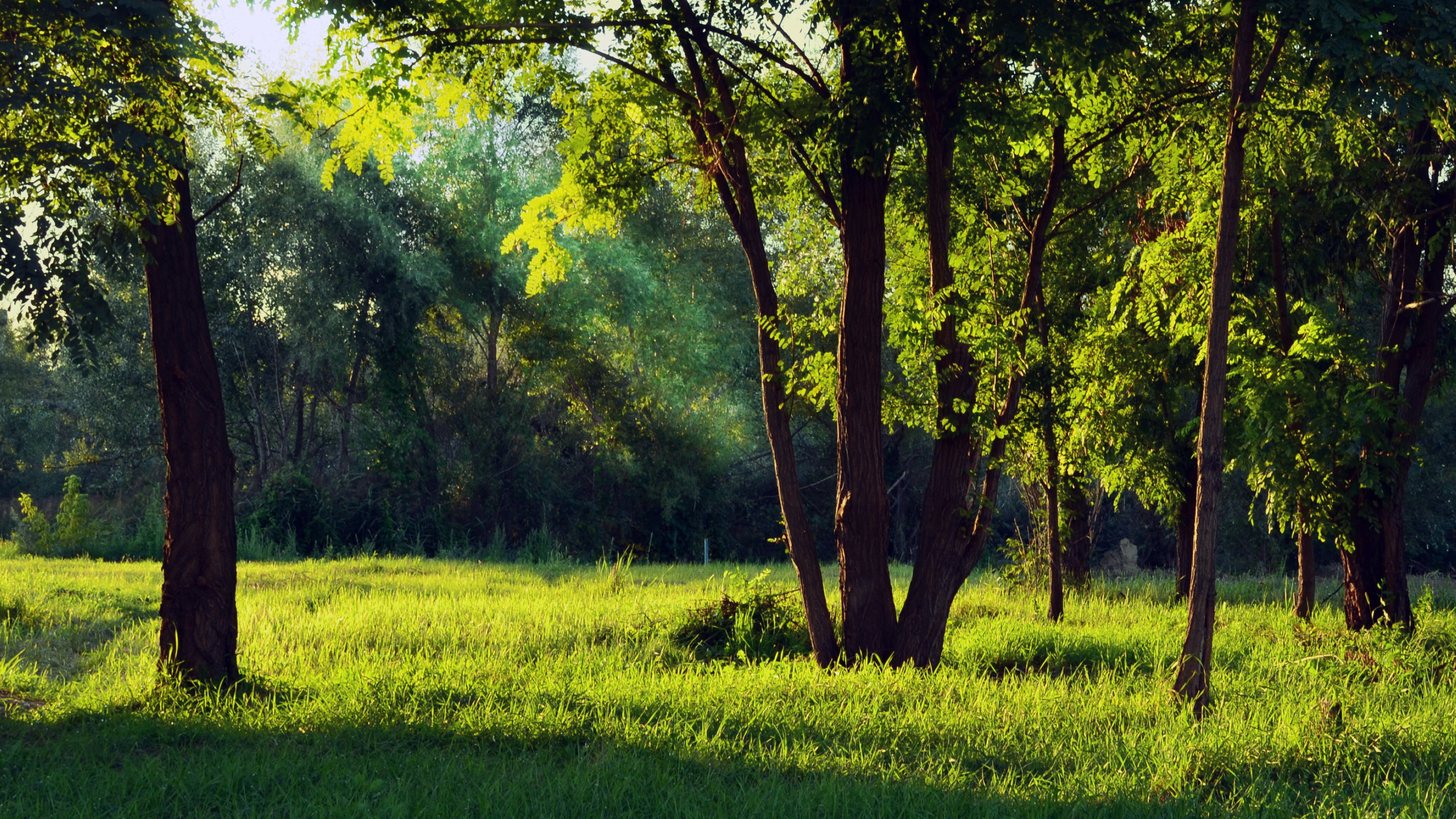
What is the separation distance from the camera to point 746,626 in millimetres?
10656

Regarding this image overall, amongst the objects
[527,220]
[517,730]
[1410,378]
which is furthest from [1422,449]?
[517,730]

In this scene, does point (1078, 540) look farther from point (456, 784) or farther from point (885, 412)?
point (456, 784)

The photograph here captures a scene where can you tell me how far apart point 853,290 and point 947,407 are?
1.33m

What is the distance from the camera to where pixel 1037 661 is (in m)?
10.1

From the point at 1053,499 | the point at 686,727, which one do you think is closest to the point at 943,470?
the point at 1053,499

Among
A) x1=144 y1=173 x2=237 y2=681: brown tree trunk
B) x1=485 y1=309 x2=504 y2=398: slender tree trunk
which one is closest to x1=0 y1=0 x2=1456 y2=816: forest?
x1=144 y1=173 x2=237 y2=681: brown tree trunk

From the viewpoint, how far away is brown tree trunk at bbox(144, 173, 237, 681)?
7.61m

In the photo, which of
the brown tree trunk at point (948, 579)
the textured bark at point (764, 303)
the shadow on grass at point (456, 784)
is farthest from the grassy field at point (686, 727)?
the textured bark at point (764, 303)

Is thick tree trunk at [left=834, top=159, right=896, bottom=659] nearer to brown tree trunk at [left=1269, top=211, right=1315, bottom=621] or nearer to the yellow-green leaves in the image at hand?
the yellow-green leaves

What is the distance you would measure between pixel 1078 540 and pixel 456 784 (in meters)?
13.5

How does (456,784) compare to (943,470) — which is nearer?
(456,784)

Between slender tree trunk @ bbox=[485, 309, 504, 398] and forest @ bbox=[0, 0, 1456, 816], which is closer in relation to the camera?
forest @ bbox=[0, 0, 1456, 816]

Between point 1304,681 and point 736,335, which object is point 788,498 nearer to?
point 1304,681

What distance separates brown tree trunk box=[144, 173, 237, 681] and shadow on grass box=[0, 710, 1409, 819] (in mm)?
1175
